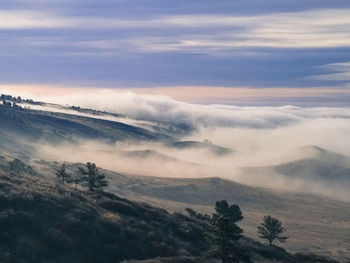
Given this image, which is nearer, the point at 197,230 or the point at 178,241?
the point at 178,241

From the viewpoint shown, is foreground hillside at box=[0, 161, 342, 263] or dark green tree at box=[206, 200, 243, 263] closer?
dark green tree at box=[206, 200, 243, 263]

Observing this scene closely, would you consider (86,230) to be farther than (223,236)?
Yes

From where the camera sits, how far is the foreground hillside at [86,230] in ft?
194

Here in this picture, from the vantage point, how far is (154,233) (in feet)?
228

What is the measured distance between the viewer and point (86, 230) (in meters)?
64.8

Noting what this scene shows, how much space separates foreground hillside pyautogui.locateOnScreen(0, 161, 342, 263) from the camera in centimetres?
5900

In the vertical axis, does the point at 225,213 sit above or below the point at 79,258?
above

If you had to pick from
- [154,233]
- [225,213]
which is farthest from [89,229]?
[225,213]

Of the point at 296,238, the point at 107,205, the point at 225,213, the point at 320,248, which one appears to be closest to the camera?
the point at 225,213

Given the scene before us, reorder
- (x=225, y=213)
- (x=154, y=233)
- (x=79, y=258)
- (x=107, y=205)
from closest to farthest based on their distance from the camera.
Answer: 1. (x=79, y=258)
2. (x=225, y=213)
3. (x=154, y=233)
4. (x=107, y=205)

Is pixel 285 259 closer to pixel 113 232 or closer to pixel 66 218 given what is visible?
pixel 113 232

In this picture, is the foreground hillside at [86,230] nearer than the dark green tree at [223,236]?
No

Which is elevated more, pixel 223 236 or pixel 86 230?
pixel 223 236

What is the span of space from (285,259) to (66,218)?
29951 mm
